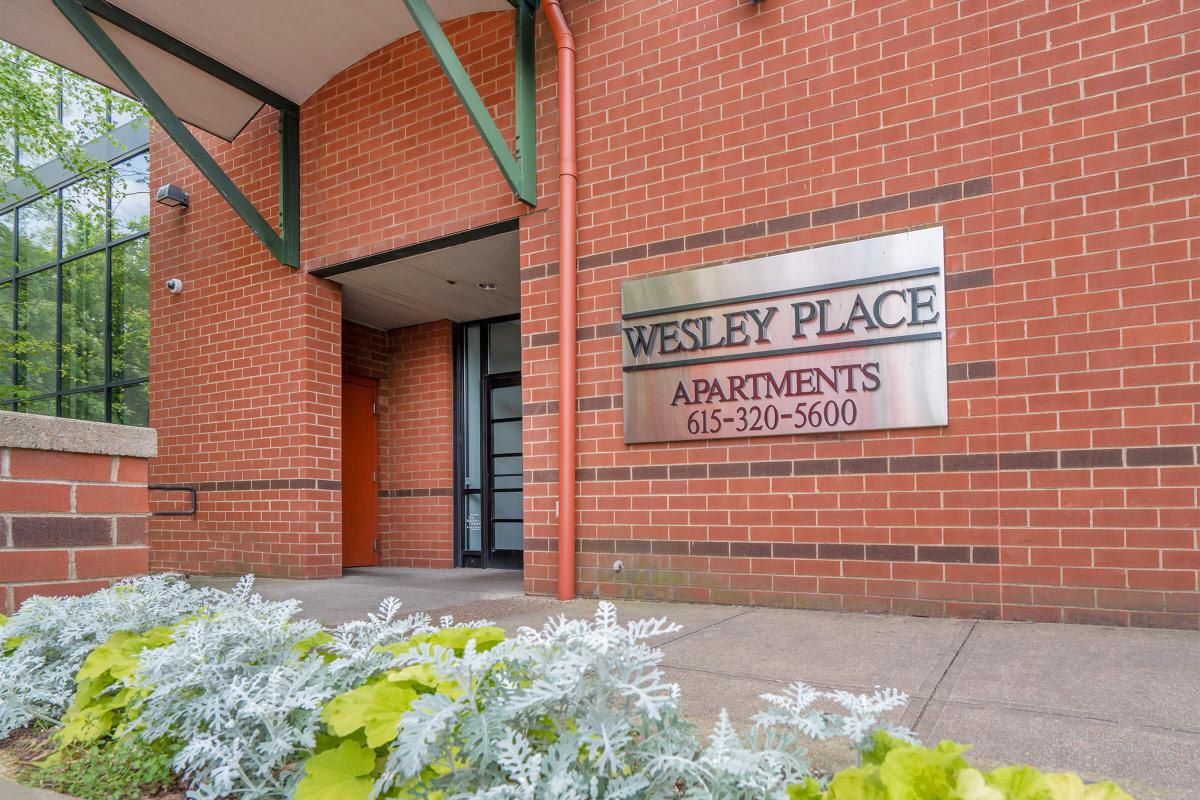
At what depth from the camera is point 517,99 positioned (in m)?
5.79

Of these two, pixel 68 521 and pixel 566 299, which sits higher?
pixel 566 299

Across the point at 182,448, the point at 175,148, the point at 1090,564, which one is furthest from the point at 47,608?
the point at 175,148

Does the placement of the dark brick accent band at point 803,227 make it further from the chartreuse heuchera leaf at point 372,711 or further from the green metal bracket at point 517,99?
the chartreuse heuchera leaf at point 372,711

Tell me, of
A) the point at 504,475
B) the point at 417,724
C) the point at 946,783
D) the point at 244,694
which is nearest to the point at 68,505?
the point at 244,694

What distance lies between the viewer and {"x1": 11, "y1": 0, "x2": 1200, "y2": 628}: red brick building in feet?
12.8

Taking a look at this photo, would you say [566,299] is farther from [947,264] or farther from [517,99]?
[947,264]

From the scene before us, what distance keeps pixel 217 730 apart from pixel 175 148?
8.44m

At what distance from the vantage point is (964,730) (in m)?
2.21

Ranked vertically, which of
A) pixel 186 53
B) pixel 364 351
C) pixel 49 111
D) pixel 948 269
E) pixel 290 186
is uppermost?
pixel 49 111

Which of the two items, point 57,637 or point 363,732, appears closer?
point 363,732

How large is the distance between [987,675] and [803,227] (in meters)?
2.81

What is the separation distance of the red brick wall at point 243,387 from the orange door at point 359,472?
1403 mm

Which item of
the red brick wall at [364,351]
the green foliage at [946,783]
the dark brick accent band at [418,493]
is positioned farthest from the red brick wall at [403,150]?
the green foliage at [946,783]

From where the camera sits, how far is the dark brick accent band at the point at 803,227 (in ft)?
14.1
